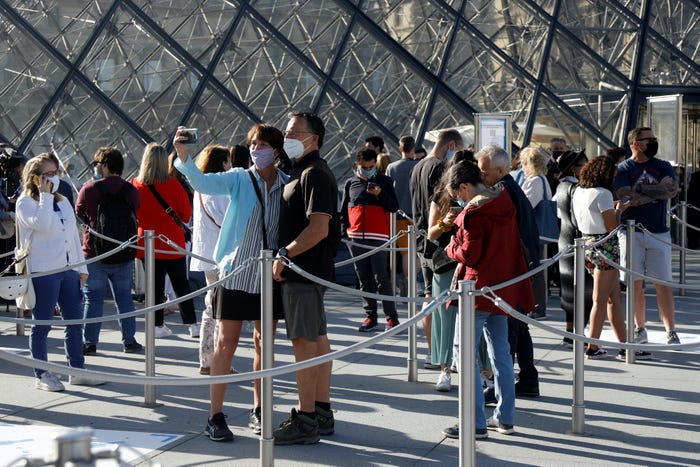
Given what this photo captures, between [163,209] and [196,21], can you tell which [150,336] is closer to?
[163,209]

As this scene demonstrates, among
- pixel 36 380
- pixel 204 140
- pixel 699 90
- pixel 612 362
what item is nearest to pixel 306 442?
pixel 36 380

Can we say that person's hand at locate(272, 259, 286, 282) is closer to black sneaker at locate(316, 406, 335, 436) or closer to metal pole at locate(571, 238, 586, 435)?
black sneaker at locate(316, 406, 335, 436)

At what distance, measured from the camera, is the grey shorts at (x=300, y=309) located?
226 inches

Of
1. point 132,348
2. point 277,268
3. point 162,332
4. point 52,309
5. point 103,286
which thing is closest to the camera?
point 277,268

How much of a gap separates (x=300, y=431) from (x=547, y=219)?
4911 millimetres

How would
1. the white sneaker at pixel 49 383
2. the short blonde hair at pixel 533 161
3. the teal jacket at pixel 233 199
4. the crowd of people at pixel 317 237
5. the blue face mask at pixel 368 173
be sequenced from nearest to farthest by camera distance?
1. the crowd of people at pixel 317 237
2. the teal jacket at pixel 233 199
3. the white sneaker at pixel 49 383
4. the short blonde hair at pixel 533 161
5. the blue face mask at pixel 368 173

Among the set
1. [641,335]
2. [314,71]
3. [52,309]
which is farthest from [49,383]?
[314,71]

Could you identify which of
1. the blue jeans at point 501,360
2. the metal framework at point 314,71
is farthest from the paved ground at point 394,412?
the metal framework at point 314,71

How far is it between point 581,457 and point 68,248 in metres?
3.65

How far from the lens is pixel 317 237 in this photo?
5.68 m

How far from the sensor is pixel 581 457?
5543mm

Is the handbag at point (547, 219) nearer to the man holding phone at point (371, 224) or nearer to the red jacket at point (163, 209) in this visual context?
the man holding phone at point (371, 224)

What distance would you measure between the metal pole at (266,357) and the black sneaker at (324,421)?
2.26ft

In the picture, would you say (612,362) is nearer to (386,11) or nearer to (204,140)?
(204,140)
